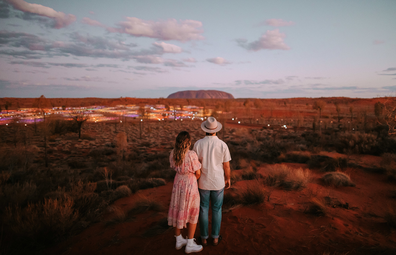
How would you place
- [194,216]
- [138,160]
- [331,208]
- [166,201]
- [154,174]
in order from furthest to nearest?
1. [138,160]
2. [154,174]
3. [166,201]
4. [331,208]
5. [194,216]

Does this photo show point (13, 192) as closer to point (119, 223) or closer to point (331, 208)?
point (119, 223)

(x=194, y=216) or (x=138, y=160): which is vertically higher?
(x=194, y=216)

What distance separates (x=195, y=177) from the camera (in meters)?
2.90

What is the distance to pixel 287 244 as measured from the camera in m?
A: 3.33

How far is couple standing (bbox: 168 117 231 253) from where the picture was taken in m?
2.79

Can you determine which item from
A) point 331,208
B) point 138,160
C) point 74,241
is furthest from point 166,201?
point 138,160

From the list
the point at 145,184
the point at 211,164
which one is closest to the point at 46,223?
the point at 211,164

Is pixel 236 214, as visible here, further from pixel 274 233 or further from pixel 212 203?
pixel 212 203

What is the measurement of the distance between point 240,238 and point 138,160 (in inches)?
361

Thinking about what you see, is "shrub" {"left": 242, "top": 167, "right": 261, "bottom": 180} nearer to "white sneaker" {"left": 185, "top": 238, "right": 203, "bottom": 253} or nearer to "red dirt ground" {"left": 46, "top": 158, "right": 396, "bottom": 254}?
"red dirt ground" {"left": 46, "top": 158, "right": 396, "bottom": 254}

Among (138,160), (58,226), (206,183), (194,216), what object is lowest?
(138,160)

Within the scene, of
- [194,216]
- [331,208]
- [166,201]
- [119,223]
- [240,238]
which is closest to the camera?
[194,216]

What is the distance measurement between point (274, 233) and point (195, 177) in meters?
2.04

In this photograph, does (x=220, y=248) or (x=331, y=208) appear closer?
(x=220, y=248)
